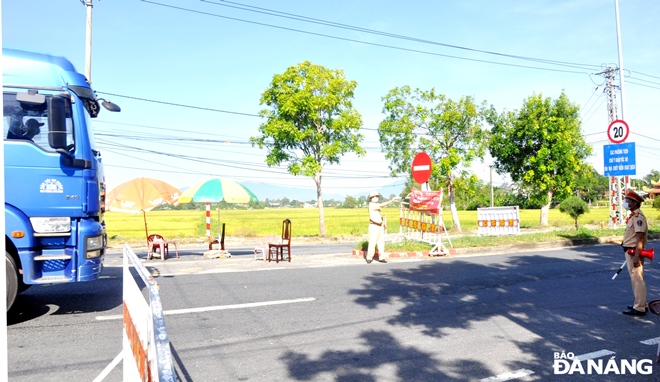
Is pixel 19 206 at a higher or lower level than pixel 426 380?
higher

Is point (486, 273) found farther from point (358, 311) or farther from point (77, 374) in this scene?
point (77, 374)

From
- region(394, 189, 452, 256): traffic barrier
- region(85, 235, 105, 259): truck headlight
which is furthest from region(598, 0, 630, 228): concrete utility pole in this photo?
region(85, 235, 105, 259): truck headlight

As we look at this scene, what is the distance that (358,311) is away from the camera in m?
6.88

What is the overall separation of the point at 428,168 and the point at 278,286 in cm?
596

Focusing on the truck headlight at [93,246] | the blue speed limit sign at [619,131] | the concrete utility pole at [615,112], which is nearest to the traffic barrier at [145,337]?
the truck headlight at [93,246]

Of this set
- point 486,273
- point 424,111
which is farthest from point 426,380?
point 424,111

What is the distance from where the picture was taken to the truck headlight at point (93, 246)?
6391 millimetres

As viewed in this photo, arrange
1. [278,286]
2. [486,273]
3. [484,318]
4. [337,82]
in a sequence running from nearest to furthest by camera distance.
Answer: [484,318] → [278,286] → [486,273] → [337,82]

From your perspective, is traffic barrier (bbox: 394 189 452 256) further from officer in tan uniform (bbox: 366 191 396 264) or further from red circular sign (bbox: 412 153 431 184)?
officer in tan uniform (bbox: 366 191 396 264)

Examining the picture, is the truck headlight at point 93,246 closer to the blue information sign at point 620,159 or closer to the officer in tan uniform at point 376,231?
the officer in tan uniform at point 376,231

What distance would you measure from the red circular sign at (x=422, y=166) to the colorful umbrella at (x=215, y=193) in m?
4.72

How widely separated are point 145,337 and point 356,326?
3829 millimetres

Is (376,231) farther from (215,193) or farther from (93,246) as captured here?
(93,246)

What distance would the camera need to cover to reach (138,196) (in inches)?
529
